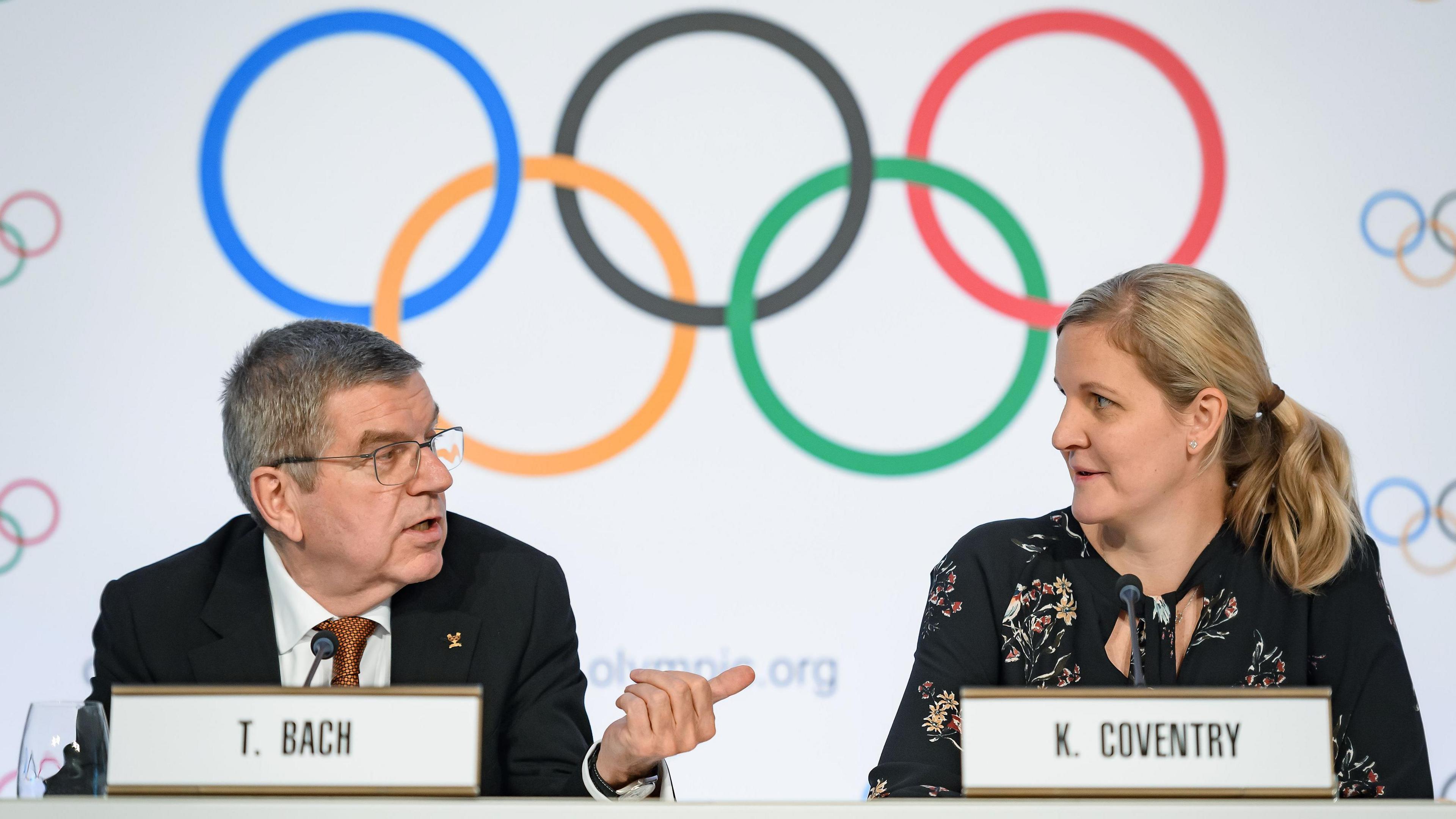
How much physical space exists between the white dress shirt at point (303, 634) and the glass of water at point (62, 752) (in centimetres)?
54

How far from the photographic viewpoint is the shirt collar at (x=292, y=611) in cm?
201

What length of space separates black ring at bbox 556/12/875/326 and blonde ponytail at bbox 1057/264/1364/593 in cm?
125

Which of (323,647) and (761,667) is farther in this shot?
(761,667)

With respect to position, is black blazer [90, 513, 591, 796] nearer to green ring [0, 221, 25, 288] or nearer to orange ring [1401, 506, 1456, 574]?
green ring [0, 221, 25, 288]

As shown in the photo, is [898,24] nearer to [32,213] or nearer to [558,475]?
[558,475]

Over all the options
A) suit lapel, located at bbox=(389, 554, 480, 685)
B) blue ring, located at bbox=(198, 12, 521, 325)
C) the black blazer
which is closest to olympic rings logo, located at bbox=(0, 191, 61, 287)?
blue ring, located at bbox=(198, 12, 521, 325)

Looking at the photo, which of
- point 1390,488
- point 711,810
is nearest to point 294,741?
point 711,810

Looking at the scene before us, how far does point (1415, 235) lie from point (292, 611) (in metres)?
2.83

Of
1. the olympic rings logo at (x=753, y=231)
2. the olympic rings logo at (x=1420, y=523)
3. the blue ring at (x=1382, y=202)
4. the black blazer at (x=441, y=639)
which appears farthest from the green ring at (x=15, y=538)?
the blue ring at (x=1382, y=202)

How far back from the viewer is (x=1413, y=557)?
3.21m

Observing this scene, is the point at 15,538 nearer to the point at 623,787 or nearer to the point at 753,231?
the point at 753,231

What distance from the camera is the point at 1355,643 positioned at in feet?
6.18

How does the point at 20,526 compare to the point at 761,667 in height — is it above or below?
above

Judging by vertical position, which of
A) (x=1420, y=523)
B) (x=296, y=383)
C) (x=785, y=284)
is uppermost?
(x=785, y=284)
